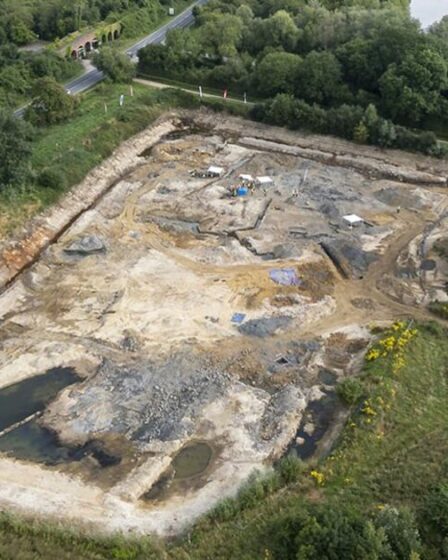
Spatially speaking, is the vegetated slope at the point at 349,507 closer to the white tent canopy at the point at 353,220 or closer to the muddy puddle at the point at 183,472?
the muddy puddle at the point at 183,472

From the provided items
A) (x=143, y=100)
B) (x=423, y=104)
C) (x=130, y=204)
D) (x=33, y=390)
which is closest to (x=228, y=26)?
(x=143, y=100)

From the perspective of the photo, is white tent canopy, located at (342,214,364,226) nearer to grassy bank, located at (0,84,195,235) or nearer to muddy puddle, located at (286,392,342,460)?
→ muddy puddle, located at (286,392,342,460)

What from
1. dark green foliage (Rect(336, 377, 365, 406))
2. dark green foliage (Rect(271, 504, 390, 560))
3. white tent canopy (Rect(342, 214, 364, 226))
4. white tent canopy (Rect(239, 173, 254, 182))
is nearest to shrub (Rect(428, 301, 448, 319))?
dark green foliage (Rect(336, 377, 365, 406))

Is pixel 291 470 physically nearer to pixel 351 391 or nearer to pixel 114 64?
pixel 351 391

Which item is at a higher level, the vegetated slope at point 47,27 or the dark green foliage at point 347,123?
the vegetated slope at point 47,27

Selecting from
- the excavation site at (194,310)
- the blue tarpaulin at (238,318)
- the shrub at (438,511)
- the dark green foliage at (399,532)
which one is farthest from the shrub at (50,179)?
the shrub at (438,511)

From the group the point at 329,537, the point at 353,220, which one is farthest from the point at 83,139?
the point at 329,537

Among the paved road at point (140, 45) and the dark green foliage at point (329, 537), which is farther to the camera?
the paved road at point (140, 45)
